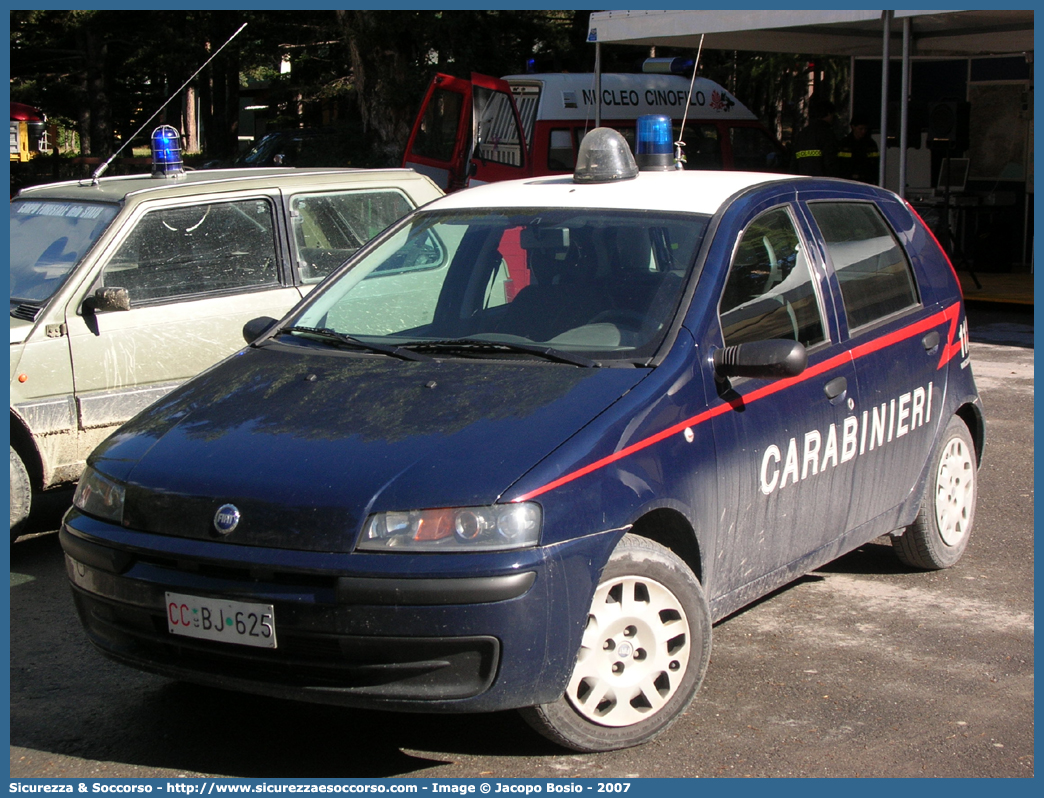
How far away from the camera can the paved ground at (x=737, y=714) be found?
11.8 feet

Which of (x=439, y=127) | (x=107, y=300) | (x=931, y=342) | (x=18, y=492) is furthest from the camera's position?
(x=439, y=127)

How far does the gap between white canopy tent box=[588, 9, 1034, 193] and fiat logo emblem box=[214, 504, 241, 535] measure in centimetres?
975

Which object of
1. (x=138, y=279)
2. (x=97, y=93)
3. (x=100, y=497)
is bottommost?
(x=100, y=497)

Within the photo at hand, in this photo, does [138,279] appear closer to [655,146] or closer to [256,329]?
[256,329]

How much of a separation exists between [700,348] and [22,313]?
3419 mm

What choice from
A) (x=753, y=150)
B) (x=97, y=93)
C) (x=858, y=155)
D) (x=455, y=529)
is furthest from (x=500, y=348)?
(x=97, y=93)

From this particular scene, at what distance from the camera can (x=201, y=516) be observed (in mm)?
3410

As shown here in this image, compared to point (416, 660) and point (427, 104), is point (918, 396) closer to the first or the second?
point (416, 660)

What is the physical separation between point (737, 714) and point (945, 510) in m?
1.83

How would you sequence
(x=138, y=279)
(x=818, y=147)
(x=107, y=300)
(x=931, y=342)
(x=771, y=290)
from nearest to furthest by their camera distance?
(x=771, y=290) < (x=931, y=342) < (x=107, y=300) < (x=138, y=279) < (x=818, y=147)

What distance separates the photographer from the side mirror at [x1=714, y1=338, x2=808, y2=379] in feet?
12.6

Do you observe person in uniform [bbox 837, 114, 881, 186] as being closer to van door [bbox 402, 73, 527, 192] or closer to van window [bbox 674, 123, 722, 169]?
van window [bbox 674, 123, 722, 169]

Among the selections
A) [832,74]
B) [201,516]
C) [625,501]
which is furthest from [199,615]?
[832,74]

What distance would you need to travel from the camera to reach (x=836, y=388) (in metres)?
4.38
